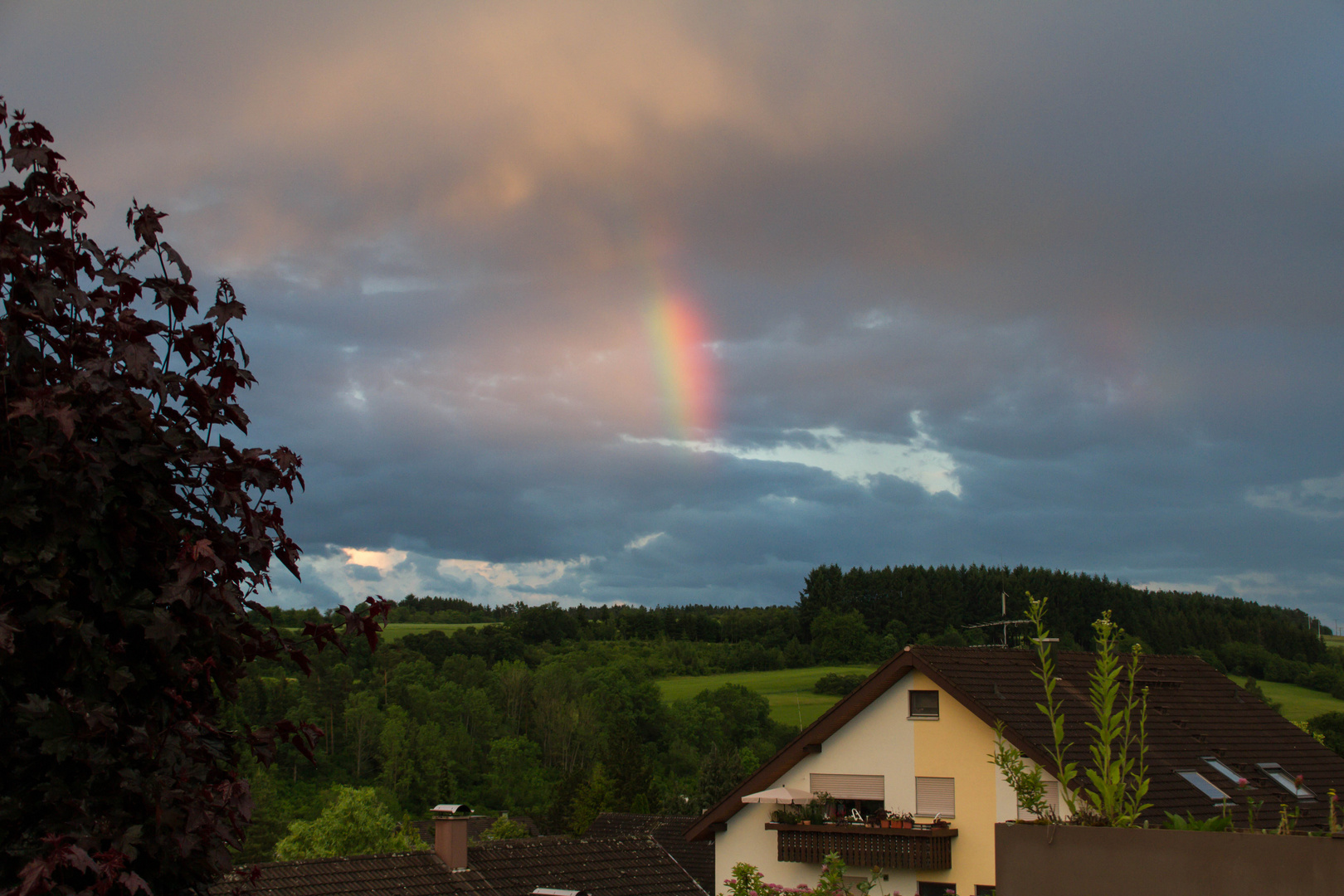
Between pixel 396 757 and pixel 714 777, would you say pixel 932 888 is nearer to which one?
pixel 714 777

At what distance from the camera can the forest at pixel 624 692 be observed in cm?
9112

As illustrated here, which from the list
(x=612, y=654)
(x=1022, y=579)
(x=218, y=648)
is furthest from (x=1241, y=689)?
(x=612, y=654)

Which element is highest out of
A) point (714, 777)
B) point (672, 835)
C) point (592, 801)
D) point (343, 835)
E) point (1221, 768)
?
point (1221, 768)

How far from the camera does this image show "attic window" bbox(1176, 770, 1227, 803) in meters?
22.8

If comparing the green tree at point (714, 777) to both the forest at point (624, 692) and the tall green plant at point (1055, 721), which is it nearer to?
the forest at point (624, 692)

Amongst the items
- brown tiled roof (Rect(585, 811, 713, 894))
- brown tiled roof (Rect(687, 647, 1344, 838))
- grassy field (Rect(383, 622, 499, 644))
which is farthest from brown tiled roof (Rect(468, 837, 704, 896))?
grassy field (Rect(383, 622, 499, 644))

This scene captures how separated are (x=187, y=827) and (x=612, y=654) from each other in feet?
451

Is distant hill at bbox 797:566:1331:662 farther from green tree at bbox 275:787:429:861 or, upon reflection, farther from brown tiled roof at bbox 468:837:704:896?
brown tiled roof at bbox 468:837:704:896

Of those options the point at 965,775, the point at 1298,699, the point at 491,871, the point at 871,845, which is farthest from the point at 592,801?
the point at 1298,699

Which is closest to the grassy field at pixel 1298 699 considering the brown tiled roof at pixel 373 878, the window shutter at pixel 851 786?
→ the window shutter at pixel 851 786

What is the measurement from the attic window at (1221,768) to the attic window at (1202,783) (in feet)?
2.51

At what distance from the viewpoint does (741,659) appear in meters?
143

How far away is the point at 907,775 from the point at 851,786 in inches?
59.8

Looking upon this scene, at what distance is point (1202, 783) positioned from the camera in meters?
23.4
